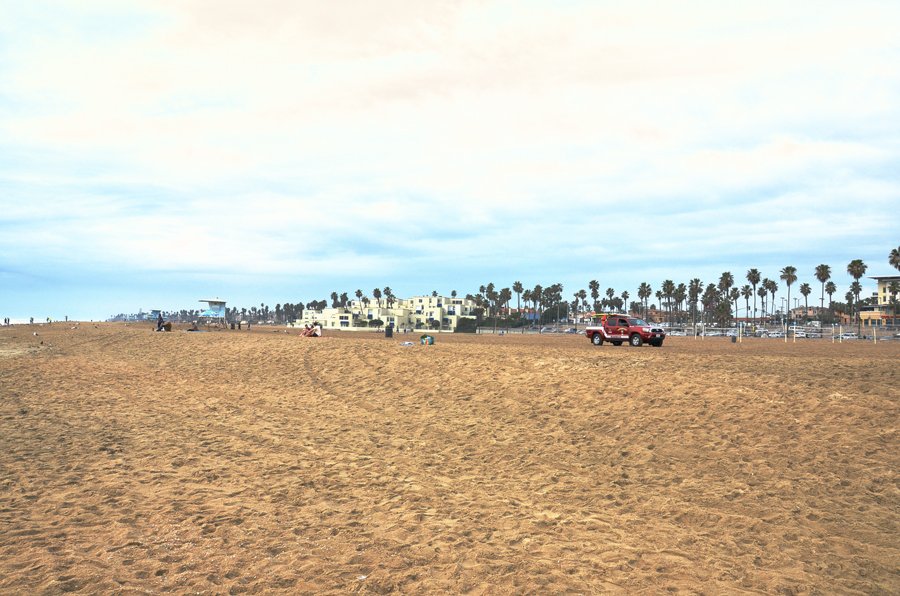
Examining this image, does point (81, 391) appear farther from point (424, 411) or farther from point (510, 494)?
point (510, 494)

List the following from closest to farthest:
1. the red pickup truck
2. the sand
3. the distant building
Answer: the sand, the red pickup truck, the distant building

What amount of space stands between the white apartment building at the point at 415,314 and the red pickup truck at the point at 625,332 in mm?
119340

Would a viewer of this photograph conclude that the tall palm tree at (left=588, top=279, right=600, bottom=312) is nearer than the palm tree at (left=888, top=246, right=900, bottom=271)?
No

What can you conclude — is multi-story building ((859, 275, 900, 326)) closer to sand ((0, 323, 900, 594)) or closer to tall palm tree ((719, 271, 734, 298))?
tall palm tree ((719, 271, 734, 298))

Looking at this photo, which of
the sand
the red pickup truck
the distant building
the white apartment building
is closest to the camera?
the sand

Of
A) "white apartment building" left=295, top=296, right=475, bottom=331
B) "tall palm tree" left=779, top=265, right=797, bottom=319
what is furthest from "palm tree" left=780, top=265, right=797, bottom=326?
"white apartment building" left=295, top=296, right=475, bottom=331

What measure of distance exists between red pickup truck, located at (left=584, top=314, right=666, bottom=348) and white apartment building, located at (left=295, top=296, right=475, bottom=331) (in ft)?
392

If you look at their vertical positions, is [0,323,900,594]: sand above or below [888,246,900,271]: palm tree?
below

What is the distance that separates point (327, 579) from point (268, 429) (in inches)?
349

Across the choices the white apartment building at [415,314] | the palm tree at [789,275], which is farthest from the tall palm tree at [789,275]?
the white apartment building at [415,314]

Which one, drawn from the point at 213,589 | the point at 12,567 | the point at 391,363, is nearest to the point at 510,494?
the point at 213,589

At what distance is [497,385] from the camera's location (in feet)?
64.6

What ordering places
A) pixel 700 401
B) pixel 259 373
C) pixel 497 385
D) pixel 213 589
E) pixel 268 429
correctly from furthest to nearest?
pixel 259 373, pixel 497 385, pixel 700 401, pixel 268 429, pixel 213 589

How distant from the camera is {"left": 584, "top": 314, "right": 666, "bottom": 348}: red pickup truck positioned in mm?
35938
